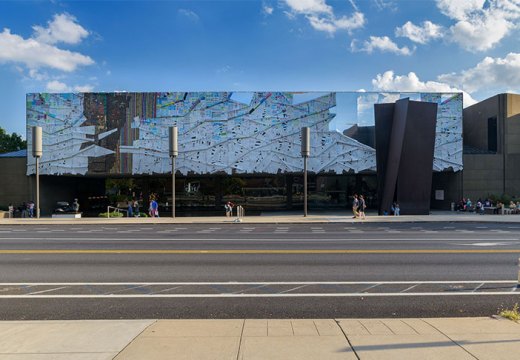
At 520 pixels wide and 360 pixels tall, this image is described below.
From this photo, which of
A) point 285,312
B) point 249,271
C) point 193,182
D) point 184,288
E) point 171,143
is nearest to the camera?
point 285,312

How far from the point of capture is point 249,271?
8680 mm

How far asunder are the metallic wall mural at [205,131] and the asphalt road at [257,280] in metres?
23.3

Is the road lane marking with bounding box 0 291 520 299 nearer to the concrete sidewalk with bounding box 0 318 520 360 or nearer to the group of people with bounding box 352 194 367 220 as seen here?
the concrete sidewalk with bounding box 0 318 520 360

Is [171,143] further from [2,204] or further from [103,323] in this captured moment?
[103,323]

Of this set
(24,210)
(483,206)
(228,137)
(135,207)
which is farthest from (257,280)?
(24,210)

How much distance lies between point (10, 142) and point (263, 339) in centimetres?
6687

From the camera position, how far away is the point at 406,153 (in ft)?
91.0

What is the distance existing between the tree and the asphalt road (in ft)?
176

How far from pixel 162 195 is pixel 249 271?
37.9m

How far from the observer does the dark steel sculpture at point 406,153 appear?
27609mm

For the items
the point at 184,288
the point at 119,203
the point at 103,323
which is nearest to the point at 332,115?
the point at 119,203

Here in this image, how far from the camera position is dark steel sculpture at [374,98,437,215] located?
1087 inches

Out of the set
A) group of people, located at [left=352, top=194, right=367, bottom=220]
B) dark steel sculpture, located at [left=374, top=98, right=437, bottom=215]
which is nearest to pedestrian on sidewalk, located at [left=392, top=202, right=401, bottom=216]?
dark steel sculpture, located at [left=374, top=98, right=437, bottom=215]

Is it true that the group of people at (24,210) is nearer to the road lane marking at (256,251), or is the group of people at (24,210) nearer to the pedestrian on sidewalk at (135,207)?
the pedestrian on sidewalk at (135,207)
